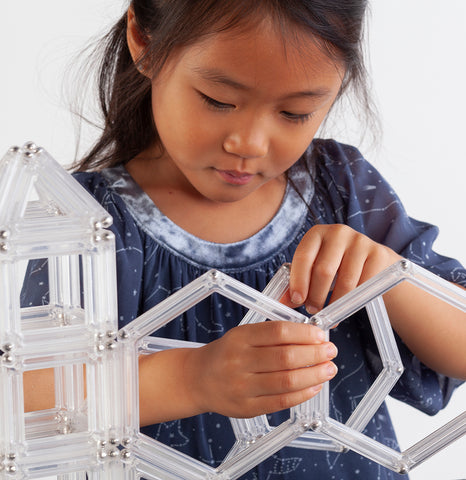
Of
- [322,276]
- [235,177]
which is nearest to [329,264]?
[322,276]

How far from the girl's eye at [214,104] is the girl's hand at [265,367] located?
171 millimetres

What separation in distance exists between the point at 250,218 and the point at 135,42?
0.18 meters

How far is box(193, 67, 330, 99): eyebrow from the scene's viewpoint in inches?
19.8

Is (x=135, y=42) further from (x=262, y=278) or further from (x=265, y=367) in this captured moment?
(x=265, y=367)

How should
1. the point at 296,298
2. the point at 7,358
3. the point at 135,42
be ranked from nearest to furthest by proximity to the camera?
the point at 7,358 → the point at 296,298 → the point at 135,42

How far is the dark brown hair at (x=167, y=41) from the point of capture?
0.52 metres

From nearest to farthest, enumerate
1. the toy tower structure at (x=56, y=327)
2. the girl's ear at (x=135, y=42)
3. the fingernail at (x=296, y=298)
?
1. the toy tower structure at (x=56, y=327)
2. the fingernail at (x=296, y=298)
3. the girl's ear at (x=135, y=42)

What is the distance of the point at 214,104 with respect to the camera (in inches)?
20.8

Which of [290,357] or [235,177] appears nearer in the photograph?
[290,357]

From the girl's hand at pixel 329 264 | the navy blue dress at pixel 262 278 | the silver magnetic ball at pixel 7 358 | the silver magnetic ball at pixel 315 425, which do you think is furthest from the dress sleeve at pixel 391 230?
the silver magnetic ball at pixel 7 358

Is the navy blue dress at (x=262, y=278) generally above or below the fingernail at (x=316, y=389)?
above

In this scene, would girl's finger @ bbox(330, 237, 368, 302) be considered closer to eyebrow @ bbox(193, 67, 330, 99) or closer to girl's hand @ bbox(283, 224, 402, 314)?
girl's hand @ bbox(283, 224, 402, 314)

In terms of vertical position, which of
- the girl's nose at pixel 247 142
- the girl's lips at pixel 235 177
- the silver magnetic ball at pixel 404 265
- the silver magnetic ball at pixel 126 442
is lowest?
the silver magnetic ball at pixel 126 442

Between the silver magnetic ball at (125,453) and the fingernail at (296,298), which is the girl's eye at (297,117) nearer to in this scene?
the fingernail at (296,298)
